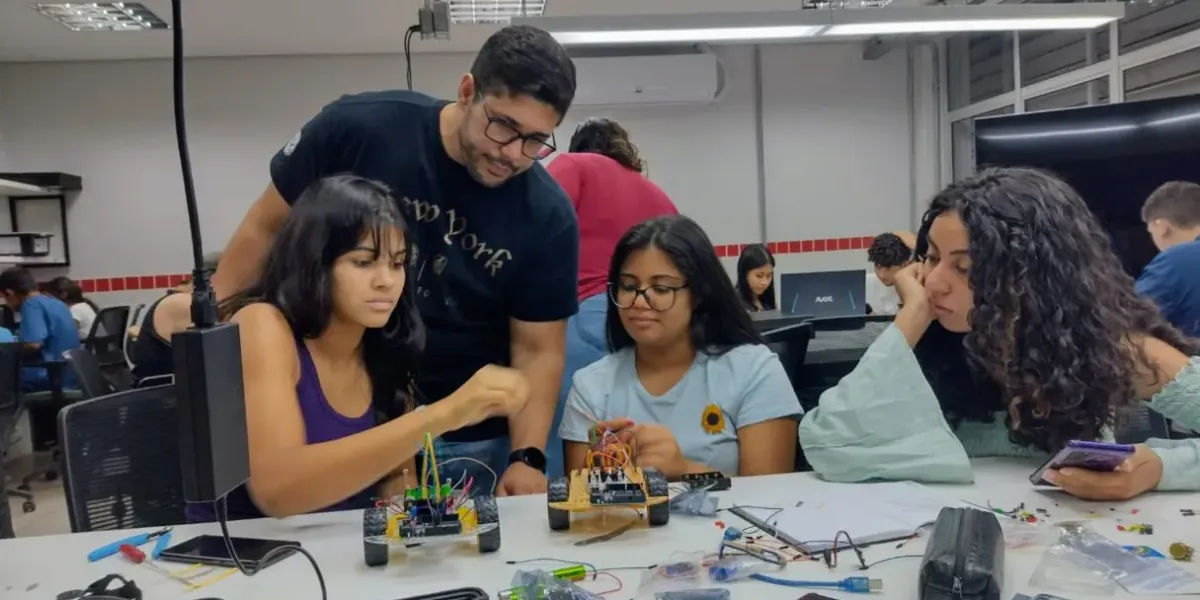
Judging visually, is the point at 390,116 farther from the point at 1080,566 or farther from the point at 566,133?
the point at 566,133

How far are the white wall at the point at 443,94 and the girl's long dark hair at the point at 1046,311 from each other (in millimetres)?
5005

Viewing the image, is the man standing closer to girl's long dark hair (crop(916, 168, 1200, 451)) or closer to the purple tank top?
the purple tank top

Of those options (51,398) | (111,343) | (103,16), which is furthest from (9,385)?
(103,16)

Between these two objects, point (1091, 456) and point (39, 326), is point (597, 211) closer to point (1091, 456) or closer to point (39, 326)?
point (1091, 456)

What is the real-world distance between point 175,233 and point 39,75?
4.96ft

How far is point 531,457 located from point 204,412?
1.00 meters

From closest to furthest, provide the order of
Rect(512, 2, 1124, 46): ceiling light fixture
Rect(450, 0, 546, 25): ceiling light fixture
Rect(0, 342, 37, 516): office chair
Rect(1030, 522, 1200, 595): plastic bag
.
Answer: Rect(1030, 522, 1200, 595): plastic bag
Rect(512, 2, 1124, 46): ceiling light fixture
Rect(0, 342, 37, 516): office chair
Rect(450, 0, 546, 25): ceiling light fixture

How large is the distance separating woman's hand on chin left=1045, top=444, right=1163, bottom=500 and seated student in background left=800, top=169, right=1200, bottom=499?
0.06 meters

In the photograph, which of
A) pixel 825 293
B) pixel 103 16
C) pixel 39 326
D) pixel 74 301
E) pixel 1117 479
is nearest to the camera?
pixel 1117 479

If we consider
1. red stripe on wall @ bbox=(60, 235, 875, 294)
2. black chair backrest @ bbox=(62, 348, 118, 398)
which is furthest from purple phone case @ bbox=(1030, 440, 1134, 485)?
red stripe on wall @ bbox=(60, 235, 875, 294)

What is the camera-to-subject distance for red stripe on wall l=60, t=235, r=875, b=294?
19.9 ft

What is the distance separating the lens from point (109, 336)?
5.07 meters

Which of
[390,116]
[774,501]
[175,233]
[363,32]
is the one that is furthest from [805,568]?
[175,233]

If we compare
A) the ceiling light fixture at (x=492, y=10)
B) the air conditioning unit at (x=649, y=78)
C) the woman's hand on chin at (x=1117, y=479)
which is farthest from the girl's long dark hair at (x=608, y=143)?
the air conditioning unit at (x=649, y=78)
